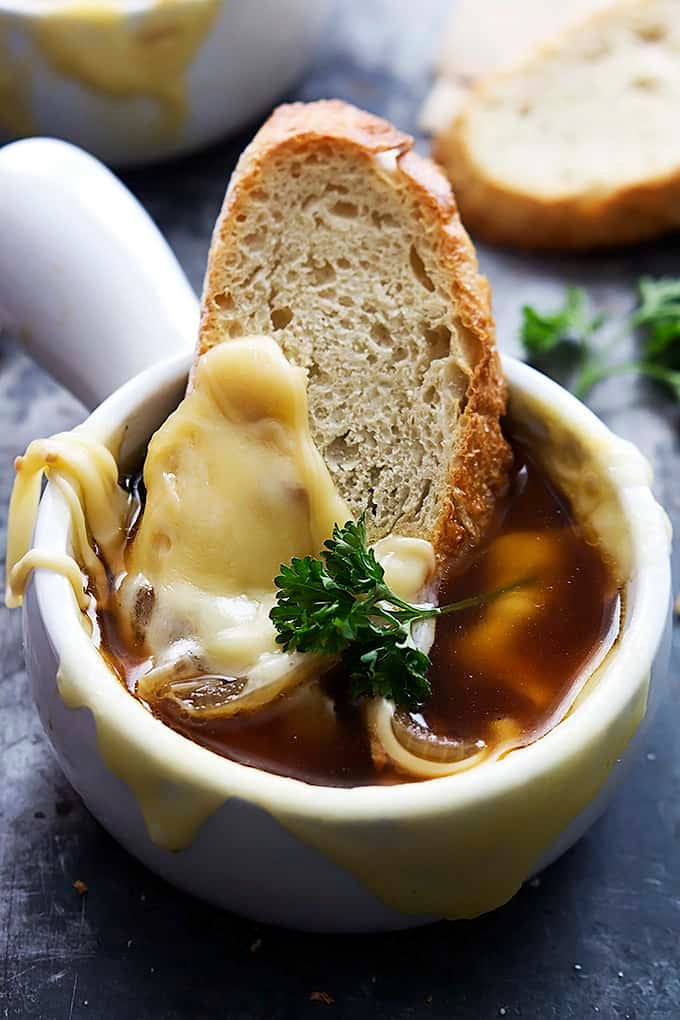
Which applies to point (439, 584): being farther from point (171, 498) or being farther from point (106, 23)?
point (106, 23)

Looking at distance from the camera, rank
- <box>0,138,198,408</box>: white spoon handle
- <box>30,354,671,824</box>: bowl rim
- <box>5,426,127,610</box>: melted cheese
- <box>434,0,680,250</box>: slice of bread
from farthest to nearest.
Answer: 1. <box>434,0,680,250</box>: slice of bread
2. <box>0,138,198,408</box>: white spoon handle
3. <box>5,426,127,610</box>: melted cheese
4. <box>30,354,671,824</box>: bowl rim

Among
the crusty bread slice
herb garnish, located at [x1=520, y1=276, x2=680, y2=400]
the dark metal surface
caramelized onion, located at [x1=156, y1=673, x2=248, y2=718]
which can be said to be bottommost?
the dark metal surface

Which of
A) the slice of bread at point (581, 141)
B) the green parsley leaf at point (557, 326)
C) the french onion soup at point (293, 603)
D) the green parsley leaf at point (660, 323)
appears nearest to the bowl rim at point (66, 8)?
the slice of bread at point (581, 141)

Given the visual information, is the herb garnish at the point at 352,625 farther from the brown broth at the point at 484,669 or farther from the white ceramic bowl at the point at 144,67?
the white ceramic bowl at the point at 144,67

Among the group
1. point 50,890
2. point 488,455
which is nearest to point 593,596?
point 488,455

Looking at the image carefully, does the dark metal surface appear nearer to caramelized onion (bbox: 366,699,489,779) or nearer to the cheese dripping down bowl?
the cheese dripping down bowl

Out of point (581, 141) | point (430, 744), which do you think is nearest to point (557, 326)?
point (581, 141)

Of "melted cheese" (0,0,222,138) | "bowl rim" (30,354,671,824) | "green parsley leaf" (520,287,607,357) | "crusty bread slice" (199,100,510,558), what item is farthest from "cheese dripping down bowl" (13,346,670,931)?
"melted cheese" (0,0,222,138)

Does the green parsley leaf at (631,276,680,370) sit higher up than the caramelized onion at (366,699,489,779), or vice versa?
the caramelized onion at (366,699,489,779)
